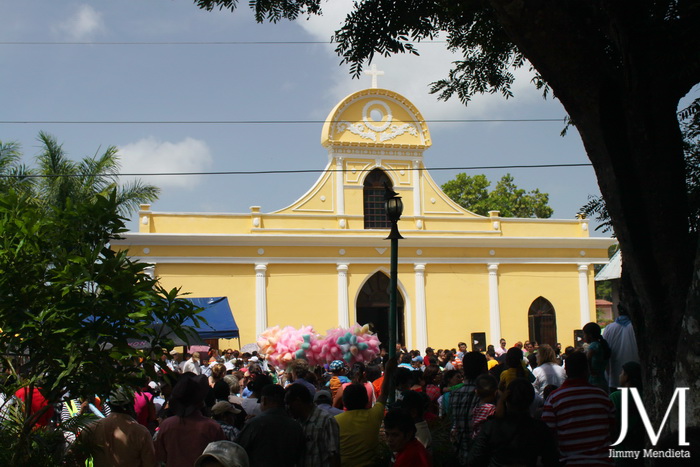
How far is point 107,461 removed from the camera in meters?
5.75

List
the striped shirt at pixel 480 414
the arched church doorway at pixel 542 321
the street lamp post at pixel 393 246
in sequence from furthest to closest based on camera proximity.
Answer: the arched church doorway at pixel 542 321 < the street lamp post at pixel 393 246 < the striped shirt at pixel 480 414

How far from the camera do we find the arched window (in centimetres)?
2769

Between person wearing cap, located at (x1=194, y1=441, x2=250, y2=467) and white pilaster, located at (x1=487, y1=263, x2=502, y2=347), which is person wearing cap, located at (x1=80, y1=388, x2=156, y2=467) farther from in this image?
white pilaster, located at (x1=487, y1=263, x2=502, y2=347)

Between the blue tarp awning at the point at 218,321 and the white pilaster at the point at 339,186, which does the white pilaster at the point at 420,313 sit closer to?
the white pilaster at the point at 339,186

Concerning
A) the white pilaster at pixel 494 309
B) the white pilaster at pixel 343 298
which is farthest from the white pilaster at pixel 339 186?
the white pilaster at pixel 494 309

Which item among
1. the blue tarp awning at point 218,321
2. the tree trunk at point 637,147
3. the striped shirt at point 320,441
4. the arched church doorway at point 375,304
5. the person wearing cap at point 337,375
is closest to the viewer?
the tree trunk at point 637,147

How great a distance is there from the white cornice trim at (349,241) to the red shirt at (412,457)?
19.9m

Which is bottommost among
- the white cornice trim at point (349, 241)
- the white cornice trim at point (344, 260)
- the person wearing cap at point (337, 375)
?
the person wearing cap at point (337, 375)

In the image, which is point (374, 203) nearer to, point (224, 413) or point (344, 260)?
point (344, 260)

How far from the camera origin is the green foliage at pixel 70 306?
5.55 metres

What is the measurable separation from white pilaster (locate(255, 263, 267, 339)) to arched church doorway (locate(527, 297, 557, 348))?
973 centimetres

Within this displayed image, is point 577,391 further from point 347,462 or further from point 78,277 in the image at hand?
point 78,277

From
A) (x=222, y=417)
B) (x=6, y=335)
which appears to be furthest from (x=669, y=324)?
(x=6, y=335)

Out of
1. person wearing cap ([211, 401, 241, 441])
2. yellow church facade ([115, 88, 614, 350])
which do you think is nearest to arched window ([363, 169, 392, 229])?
yellow church facade ([115, 88, 614, 350])
